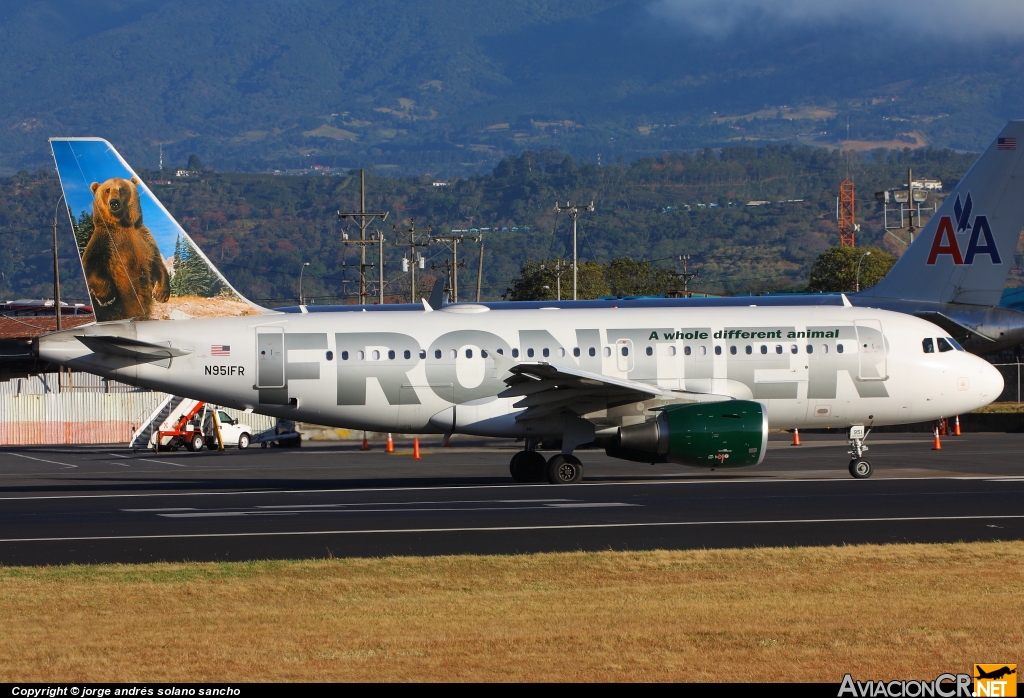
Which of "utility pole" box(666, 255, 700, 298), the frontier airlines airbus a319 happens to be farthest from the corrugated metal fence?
the frontier airlines airbus a319

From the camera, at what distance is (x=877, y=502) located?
20.8 m

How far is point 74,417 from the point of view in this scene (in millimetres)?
56094

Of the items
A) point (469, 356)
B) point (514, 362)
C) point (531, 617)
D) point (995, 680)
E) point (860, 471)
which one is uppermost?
point (469, 356)

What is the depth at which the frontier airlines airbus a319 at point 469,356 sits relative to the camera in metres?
25.7

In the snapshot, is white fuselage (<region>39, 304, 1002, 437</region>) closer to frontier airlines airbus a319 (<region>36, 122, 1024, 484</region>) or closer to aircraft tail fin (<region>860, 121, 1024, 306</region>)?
frontier airlines airbus a319 (<region>36, 122, 1024, 484</region>)

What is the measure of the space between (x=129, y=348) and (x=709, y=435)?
1135 centimetres

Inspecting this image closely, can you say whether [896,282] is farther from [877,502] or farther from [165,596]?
[165,596]

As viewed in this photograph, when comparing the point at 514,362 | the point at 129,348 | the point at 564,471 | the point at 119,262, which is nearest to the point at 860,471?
the point at 564,471

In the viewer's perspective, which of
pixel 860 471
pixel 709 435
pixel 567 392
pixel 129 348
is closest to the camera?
pixel 709 435

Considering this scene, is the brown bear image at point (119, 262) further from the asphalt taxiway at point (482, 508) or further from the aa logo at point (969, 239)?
the aa logo at point (969, 239)

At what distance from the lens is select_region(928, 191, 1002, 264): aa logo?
36.2m

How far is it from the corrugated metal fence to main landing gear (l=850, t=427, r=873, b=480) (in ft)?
113

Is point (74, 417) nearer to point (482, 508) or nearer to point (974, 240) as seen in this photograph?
point (974, 240)

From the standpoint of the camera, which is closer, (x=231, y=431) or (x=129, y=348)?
(x=129, y=348)
